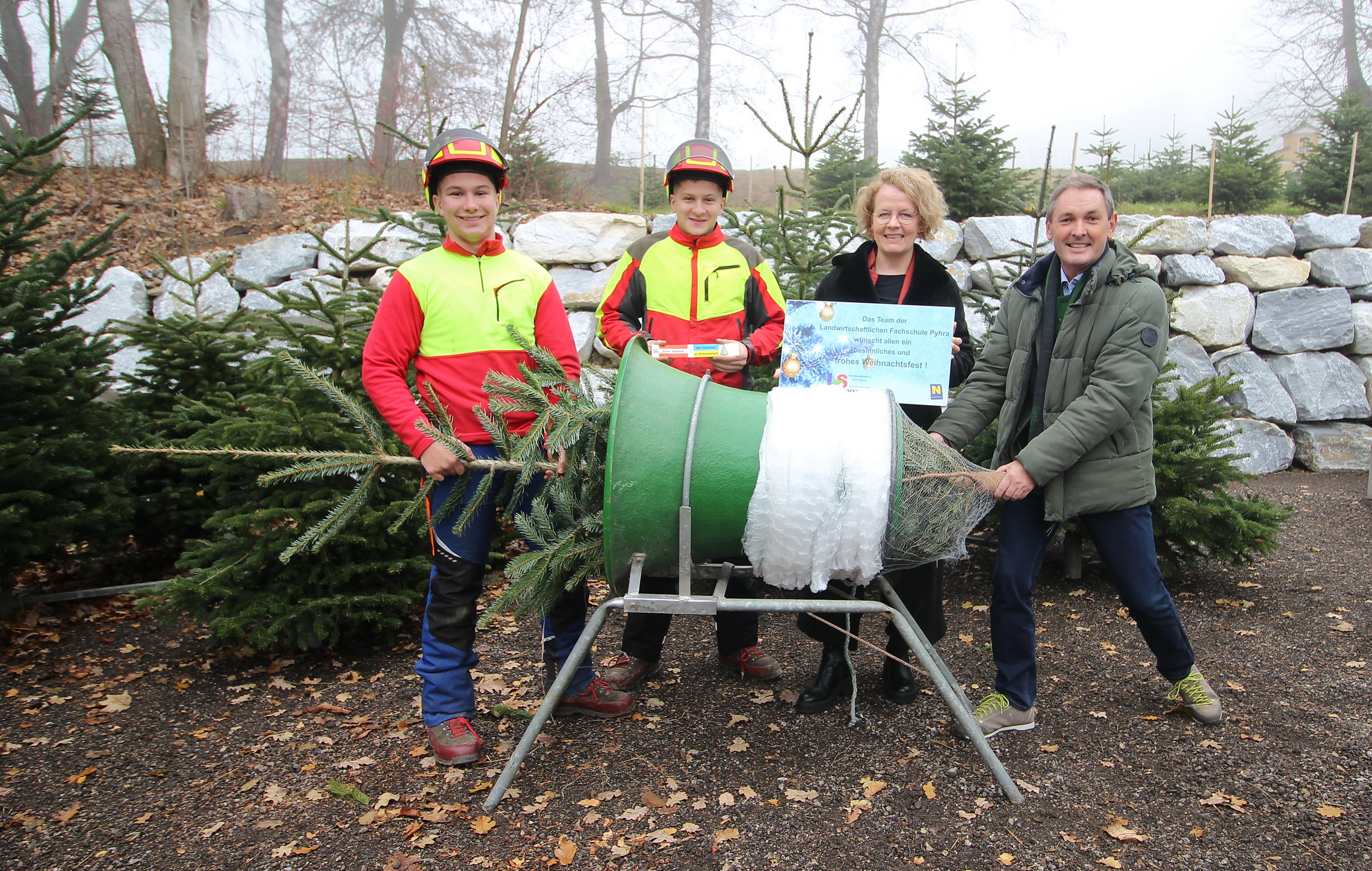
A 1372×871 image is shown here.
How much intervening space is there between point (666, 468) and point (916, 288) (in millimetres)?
1465

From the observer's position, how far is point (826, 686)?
3.18m

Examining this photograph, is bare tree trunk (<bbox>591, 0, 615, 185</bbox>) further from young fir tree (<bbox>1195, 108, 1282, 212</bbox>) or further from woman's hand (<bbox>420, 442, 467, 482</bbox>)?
woman's hand (<bbox>420, 442, 467, 482</bbox>)

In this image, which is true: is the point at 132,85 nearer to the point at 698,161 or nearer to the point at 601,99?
the point at 601,99

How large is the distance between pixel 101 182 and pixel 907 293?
10504 millimetres

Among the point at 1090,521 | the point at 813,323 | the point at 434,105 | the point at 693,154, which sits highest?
the point at 434,105

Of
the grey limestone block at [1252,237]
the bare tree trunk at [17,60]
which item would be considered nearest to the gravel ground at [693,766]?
the grey limestone block at [1252,237]

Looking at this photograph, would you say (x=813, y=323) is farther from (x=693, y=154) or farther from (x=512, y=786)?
(x=512, y=786)

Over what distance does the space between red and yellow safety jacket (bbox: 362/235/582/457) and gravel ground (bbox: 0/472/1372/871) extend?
3.86 feet

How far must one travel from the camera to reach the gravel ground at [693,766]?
2.38 metres

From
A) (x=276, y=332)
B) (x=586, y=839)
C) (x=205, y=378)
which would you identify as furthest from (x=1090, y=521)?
(x=205, y=378)

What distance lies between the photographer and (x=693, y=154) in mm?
3389

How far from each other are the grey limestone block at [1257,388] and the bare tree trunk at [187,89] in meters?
11.6

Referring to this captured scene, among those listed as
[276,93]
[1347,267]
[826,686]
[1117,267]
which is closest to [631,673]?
[826,686]

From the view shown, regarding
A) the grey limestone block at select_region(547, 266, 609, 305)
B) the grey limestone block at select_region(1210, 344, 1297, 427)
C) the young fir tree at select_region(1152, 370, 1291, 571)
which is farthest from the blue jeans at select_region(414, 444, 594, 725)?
the grey limestone block at select_region(1210, 344, 1297, 427)
